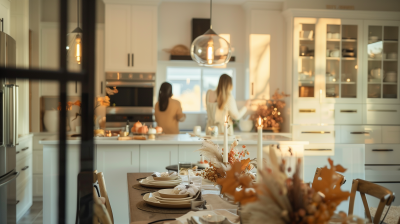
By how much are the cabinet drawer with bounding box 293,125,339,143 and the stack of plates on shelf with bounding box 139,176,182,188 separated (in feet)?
9.76

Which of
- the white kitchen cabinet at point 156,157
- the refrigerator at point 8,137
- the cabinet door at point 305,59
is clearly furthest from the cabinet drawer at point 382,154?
the refrigerator at point 8,137

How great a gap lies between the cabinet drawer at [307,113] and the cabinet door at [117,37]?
2518 millimetres

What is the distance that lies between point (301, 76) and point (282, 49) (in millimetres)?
588

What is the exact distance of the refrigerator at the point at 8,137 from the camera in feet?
8.32

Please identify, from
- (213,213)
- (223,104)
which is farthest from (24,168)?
(213,213)

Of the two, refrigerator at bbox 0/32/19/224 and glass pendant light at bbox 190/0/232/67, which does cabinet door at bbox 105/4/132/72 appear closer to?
refrigerator at bbox 0/32/19/224

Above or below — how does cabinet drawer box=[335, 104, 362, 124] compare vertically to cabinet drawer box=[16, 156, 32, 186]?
above

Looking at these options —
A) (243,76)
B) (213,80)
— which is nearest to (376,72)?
(243,76)

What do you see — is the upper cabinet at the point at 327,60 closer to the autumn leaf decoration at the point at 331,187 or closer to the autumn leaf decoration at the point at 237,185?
the autumn leaf decoration at the point at 331,187

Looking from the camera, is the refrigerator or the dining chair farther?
the refrigerator

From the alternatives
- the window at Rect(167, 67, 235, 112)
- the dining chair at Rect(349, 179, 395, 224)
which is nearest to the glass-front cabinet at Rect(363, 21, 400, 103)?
the window at Rect(167, 67, 235, 112)

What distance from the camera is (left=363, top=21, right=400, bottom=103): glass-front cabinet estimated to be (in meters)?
4.54

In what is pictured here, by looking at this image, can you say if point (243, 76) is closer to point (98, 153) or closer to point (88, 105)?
point (98, 153)

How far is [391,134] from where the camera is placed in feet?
14.9
